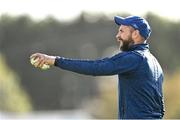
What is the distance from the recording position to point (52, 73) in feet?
314

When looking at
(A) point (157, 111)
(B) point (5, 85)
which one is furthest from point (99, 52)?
(A) point (157, 111)

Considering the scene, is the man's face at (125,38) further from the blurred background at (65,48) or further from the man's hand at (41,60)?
the blurred background at (65,48)

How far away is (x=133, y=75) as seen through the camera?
1077 centimetres

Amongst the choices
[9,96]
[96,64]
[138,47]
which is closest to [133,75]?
[138,47]

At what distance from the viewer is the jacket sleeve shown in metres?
10.6

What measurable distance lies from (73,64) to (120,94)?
25.1 inches

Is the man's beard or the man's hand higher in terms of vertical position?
the man's beard

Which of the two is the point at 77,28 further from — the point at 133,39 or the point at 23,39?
the point at 133,39

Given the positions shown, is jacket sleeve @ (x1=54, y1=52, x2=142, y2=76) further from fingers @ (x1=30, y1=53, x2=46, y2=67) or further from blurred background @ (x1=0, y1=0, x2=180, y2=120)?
blurred background @ (x1=0, y1=0, x2=180, y2=120)

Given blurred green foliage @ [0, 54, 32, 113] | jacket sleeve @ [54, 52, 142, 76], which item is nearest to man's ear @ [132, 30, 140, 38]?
jacket sleeve @ [54, 52, 142, 76]

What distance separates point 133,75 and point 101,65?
0.39 m

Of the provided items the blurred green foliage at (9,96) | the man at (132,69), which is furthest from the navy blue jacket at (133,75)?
the blurred green foliage at (9,96)

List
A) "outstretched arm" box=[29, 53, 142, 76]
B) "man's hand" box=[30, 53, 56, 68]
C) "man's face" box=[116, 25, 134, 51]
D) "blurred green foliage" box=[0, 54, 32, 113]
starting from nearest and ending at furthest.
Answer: "man's hand" box=[30, 53, 56, 68]
"outstretched arm" box=[29, 53, 142, 76]
"man's face" box=[116, 25, 134, 51]
"blurred green foliage" box=[0, 54, 32, 113]

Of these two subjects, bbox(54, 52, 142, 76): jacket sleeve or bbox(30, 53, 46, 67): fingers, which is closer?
bbox(30, 53, 46, 67): fingers
